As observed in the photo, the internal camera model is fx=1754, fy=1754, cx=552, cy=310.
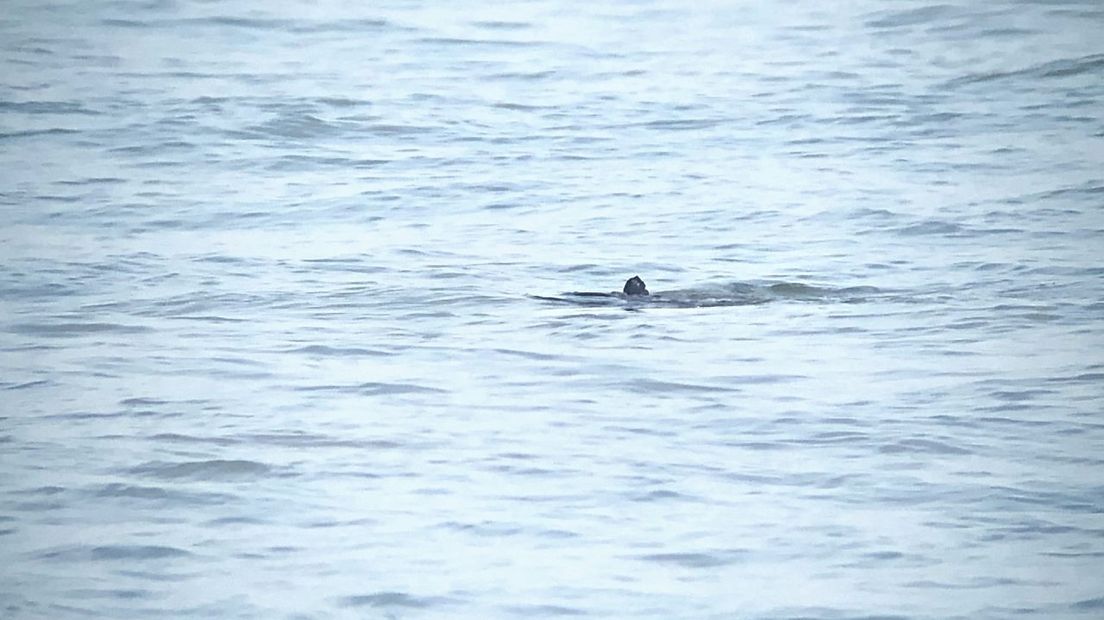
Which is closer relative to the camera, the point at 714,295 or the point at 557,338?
the point at 557,338

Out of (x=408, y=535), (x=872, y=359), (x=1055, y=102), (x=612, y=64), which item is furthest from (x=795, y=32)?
(x=408, y=535)

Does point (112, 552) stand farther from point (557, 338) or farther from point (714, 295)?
point (714, 295)

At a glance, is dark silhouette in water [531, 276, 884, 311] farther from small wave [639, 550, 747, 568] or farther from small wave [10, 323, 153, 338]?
small wave [639, 550, 747, 568]

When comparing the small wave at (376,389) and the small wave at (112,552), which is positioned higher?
the small wave at (112,552)

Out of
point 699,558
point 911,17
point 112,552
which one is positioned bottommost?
point 699,558

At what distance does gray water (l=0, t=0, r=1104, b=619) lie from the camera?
6.31 metres

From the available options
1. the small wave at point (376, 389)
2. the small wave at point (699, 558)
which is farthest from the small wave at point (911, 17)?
the small wave at point (699, 558)

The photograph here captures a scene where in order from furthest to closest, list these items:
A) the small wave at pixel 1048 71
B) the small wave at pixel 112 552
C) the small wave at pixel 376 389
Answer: the small wave at pixel 1048 71 < the small wave at pixel 376 389 < the small wave at pixel 112 552

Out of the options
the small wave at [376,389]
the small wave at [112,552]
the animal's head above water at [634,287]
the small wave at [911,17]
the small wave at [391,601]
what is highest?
the small wave at [911,17]

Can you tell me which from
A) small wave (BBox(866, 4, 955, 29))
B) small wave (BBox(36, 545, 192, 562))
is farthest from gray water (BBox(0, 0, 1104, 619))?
small wave (BBox(866, 4, 955, 29))

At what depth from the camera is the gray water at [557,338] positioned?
631 cm

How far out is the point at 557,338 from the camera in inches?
385

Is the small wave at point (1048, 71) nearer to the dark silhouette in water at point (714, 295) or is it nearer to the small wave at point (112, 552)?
the dark silhouette in water at point (714, 295)

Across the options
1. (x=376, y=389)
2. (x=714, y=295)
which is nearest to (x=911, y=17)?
(x=714, y=295)
